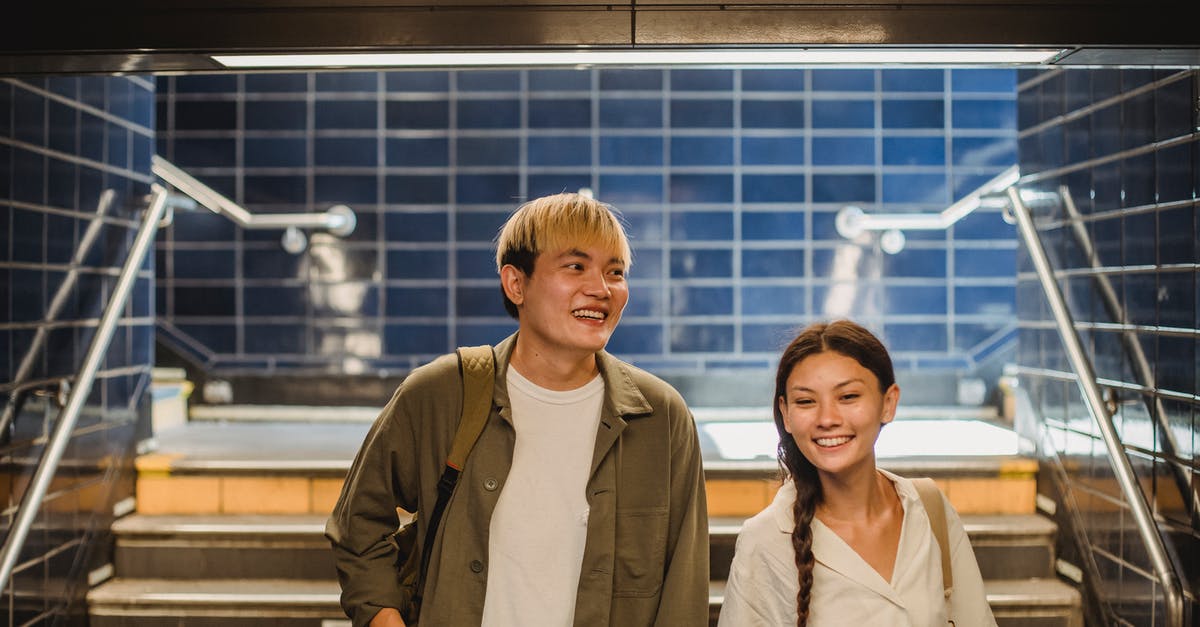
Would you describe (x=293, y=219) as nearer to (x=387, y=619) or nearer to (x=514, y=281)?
(x=514, y=281)

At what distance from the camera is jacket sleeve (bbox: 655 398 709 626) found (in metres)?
1.79

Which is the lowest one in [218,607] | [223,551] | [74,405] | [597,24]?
[218,607]

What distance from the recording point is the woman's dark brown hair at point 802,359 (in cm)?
166

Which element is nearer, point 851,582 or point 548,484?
point 851,582

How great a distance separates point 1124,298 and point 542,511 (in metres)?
2.17

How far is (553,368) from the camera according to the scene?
183 cm

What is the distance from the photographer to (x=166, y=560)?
3225 millimetres

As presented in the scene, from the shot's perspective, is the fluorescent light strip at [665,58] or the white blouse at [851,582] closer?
the white blouse at [851,582]

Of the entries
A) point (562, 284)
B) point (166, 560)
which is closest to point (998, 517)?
point (562, 284)

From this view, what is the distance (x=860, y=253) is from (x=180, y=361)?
158 inches

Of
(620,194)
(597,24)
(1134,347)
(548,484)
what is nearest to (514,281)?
(548,484)

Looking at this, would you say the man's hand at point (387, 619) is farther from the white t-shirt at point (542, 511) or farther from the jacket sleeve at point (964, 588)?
the jacket sleeve at point (964, 588)

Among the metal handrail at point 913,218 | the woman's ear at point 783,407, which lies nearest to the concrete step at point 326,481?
the metal handrail at point 913,218

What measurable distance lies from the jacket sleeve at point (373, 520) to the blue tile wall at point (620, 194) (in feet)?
10.7
